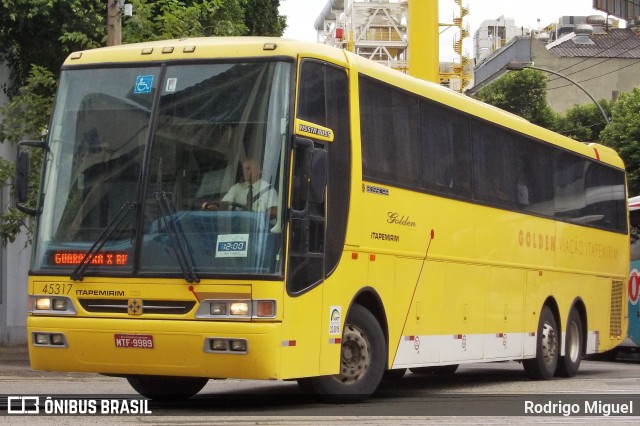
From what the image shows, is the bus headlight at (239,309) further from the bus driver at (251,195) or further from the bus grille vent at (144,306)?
the bus driver at (251,195)

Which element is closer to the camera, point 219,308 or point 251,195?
point 219,308

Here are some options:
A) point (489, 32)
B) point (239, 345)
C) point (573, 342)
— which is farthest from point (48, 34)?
point (489, 32)

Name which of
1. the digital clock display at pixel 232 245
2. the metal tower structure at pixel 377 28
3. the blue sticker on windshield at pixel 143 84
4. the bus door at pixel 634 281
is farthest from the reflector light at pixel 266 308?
the metal tower structure at pixel 377 28

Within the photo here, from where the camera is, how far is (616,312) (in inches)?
850

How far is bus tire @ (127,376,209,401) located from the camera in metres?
13.0

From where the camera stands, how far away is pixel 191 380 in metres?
13.1

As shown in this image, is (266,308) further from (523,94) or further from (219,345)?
(523,94)

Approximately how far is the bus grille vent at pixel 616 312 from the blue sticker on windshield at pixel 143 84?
11859 mm

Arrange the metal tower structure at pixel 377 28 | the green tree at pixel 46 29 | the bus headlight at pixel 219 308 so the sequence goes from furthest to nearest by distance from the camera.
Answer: the metal tower structure at pixel 377 28
the green tree at pixel 46 29
the bus headlight at pixel 219 308

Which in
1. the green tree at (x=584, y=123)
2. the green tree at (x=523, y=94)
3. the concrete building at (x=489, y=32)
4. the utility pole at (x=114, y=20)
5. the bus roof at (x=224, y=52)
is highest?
the concrete building at (x=489, y=32)

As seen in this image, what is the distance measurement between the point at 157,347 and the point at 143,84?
8.11 feet

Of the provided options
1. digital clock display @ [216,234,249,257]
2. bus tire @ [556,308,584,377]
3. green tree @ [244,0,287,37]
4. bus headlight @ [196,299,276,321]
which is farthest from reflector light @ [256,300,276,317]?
green tree @ [244,0,287,37]

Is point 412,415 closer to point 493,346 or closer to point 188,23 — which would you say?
point 493,346

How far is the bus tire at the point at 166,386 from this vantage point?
511 inches
